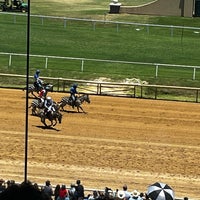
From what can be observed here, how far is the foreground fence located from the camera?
24562 millimetres

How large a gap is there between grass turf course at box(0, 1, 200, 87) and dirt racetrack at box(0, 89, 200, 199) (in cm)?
387

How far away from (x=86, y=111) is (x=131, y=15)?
2203 cm

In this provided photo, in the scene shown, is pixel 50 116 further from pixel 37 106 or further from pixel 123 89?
pixel 123 89

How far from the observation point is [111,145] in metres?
16.9

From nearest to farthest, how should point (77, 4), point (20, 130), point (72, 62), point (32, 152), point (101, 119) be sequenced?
1. point (32, 152)
2. point (20, 130)
3. point (101, 119)
4. point (72, 62)
5. point (77, 4)

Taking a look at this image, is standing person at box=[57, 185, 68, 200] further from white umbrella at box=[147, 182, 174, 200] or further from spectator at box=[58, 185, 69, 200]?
white umbrella at box=[147, 182, 174, 200]

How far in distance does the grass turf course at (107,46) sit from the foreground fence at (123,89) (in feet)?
3.07

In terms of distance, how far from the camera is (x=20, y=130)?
18.1 metres

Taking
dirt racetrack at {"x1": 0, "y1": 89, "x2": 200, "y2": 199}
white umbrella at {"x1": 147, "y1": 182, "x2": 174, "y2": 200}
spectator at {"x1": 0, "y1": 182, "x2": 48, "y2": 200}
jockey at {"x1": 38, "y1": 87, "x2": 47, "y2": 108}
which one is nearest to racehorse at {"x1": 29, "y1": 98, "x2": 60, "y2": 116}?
jockey at {"x1": 38, "y1": 87, "x2": 47, "y2": 108}

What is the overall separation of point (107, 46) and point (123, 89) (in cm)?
829

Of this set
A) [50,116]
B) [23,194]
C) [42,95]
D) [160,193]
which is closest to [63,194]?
[160,193]

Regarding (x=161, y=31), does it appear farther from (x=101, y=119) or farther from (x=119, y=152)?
(x=119, y=152)

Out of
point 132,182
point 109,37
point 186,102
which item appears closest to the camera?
point 132,182

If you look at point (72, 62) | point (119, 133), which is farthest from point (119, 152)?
point (72, 62)
